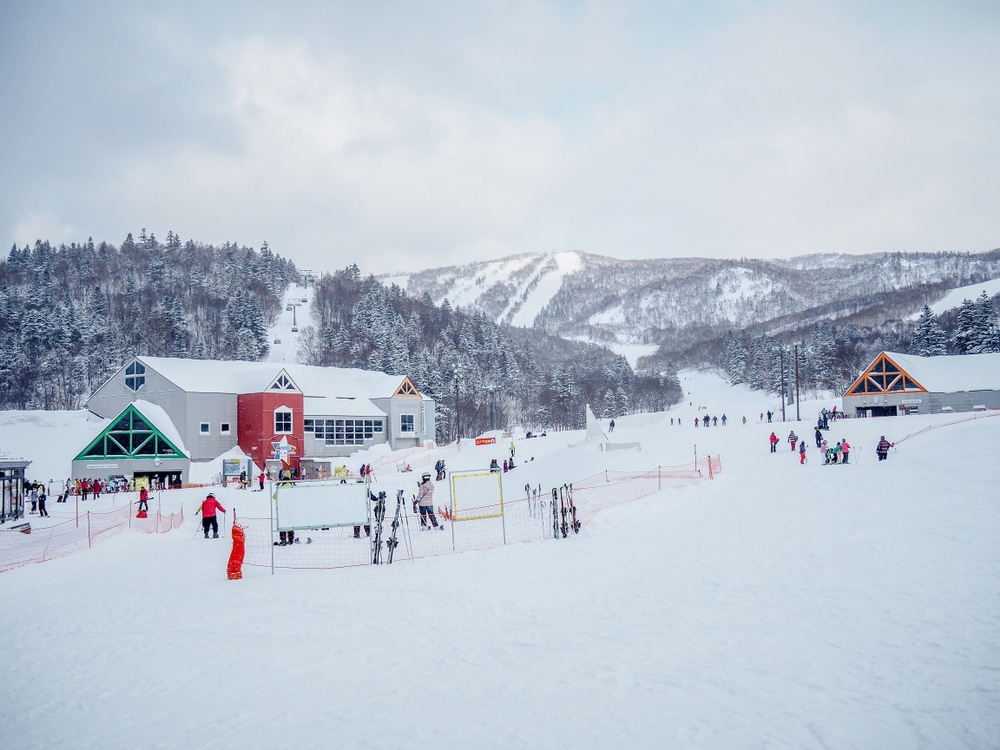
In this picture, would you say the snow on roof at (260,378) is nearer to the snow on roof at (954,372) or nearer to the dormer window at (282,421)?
the dormer window at (282,421)

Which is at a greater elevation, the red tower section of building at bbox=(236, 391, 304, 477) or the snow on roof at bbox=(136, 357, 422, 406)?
the snow on roof at bbox=(136, 357, 422, 406)

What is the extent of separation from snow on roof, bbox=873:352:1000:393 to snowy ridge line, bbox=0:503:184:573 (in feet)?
176

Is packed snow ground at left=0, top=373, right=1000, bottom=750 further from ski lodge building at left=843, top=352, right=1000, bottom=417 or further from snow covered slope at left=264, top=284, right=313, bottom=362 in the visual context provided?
snow covered slope at left=264, top=284, right=313, bottom=362

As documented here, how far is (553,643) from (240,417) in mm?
44490

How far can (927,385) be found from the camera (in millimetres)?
50438

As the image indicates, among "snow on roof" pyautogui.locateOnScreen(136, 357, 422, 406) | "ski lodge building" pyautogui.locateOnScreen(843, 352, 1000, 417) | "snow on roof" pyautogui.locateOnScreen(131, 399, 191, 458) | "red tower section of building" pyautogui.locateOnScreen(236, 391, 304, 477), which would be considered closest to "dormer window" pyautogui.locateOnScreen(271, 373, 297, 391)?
"snow on roof" pyautogui.locateOnScreen(136, 357, 422, 406)

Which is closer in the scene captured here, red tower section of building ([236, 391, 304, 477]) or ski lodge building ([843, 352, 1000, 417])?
red tower section of building ([236, 391, 304, 477])

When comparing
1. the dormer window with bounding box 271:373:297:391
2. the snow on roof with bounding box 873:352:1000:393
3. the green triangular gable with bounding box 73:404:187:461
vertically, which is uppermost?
the dormer window with bounding box 271:373:297:391

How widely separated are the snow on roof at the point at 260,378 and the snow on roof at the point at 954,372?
43.2m

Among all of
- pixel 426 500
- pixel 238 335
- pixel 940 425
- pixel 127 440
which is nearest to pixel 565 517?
pixel 426 500

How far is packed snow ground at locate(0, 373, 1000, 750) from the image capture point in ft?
18.2

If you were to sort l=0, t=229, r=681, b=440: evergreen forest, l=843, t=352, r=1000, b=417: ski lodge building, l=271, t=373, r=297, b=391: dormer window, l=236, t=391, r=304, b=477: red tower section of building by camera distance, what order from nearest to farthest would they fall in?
l=236, t=391, r=304, b=477: red tower section of building
l=271, t=373, r=297, b=391: dormer window
l=843, t=352, r=1000, b=417: ski lodge building
l=0, t=229, r=681, b=440: evergreen forest

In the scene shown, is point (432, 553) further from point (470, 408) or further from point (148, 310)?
point (148, 310)

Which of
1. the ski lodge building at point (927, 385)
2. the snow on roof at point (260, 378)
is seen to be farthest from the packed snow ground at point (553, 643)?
the ski lodge building at point (927, 385)
